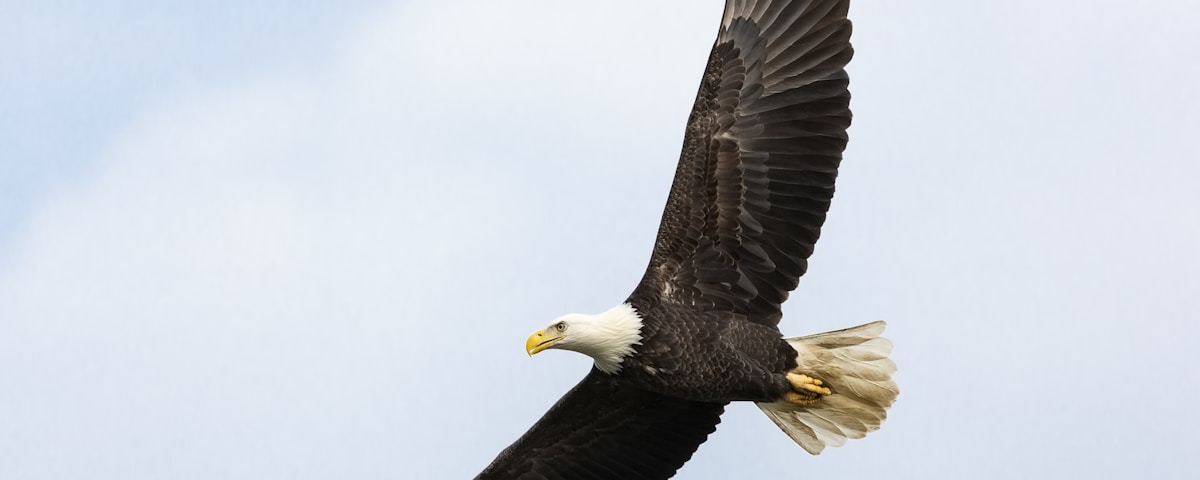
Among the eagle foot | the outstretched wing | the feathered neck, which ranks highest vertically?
the outstretched wing

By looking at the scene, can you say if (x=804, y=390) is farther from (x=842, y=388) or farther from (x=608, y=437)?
(x=608, y=437)

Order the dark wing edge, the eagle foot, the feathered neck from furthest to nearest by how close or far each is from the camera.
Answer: the dark wing edge → the eagle foot → the feathered neck

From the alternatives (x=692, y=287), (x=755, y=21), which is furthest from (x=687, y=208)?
(x=755, y=21)

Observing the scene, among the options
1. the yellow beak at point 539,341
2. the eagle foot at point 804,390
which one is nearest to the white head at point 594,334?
the yellow beak at point 539,341

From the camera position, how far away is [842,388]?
1327cm

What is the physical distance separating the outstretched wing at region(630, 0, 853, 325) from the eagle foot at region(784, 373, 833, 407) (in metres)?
0.40

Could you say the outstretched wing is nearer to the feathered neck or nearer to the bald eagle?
the bald eagle

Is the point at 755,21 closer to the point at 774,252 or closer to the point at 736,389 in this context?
the point at 774,252

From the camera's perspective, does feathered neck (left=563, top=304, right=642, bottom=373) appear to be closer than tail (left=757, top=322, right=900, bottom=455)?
Yes

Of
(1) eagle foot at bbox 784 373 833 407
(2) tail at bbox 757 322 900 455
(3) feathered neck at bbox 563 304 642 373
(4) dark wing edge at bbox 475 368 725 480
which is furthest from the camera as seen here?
(4) dark wing edge at bbox 475 368 725 480

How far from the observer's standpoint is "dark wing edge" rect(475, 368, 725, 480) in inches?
531

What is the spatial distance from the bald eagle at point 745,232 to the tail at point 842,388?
15 mm

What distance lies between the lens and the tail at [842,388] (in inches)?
518

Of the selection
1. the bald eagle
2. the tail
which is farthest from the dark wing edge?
the tail
